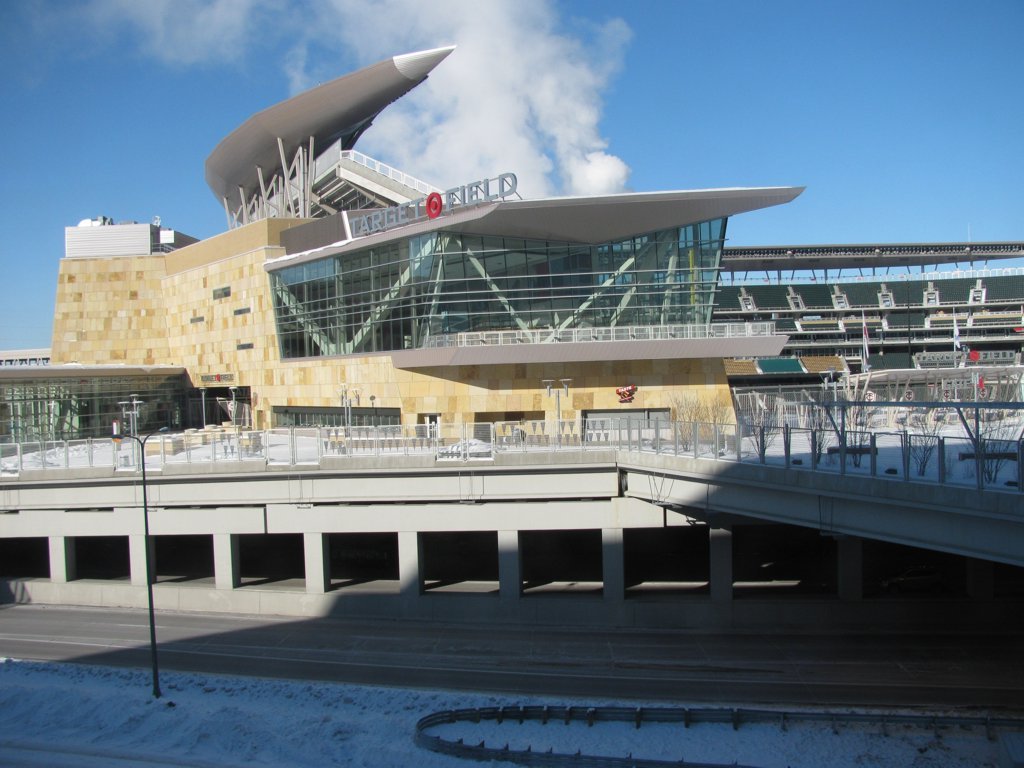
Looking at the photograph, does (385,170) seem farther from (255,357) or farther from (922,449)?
(922,449)

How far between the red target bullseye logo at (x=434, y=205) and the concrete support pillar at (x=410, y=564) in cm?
1387

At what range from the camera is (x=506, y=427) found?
79.9 ft

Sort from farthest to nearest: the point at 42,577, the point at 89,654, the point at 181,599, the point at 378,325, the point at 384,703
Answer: the point at 378,325 → the point at 42,577 → the point at 181,599 → the point at 89,654 → the point at 384,703

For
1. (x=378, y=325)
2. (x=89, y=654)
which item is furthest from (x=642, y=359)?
(x=89, y=654)

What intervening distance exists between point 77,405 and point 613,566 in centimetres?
3369

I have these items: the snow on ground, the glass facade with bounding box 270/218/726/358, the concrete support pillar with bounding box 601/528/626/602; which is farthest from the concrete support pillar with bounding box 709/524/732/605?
the glass facade with bounding box 270/218/726/358

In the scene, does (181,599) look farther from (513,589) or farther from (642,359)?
(642,359)

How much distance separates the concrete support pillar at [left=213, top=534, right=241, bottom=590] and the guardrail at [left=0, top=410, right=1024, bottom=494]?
2.47 meters

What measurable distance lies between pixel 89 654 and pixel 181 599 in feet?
13.5

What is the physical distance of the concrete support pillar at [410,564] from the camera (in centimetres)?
2361

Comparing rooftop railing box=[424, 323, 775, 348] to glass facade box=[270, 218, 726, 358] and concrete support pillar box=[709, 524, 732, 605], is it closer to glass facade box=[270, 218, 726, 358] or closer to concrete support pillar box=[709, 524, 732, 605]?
glass facade box=[270, 218, 726, 358]

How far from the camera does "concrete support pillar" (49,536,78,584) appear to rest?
86.9ft

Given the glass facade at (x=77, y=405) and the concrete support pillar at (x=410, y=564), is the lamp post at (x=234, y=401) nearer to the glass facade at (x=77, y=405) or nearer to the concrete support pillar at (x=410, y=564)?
the glass facade at (x=77, y=405)

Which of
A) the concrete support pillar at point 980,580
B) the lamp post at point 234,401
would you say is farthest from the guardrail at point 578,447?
the lamp post at point 234,401
